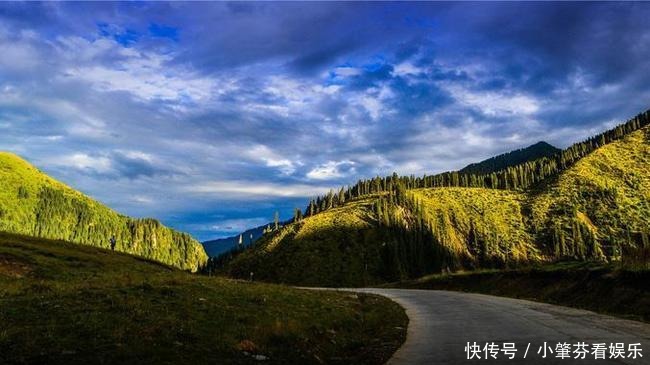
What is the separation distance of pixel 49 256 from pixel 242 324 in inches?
1861

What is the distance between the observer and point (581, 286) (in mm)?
32656

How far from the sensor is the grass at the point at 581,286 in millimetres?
25742

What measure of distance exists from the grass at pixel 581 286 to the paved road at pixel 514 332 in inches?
122

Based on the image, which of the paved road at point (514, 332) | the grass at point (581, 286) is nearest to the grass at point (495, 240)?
the grass at point (581, 286)

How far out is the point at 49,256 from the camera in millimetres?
56500

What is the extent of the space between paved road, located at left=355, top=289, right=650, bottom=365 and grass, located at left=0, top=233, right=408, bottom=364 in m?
1.17

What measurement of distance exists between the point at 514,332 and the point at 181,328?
11.2 meters

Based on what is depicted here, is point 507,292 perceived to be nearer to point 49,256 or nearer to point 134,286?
point 134,286

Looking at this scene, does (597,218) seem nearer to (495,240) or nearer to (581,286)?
(495,240)

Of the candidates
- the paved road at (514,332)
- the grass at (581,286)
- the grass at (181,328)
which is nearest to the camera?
the grass at (181,328)

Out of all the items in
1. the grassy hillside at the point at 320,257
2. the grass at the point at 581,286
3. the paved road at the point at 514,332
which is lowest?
the paved road at the point at 514,332

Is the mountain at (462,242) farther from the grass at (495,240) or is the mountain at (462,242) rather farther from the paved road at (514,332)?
the paved road at (514,332)

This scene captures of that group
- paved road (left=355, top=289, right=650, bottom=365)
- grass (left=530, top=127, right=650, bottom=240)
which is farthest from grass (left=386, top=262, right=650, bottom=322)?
grass (left=530, top=127, right=650, bottom=240)

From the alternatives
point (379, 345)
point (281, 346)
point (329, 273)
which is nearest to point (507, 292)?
point (379, 345)
